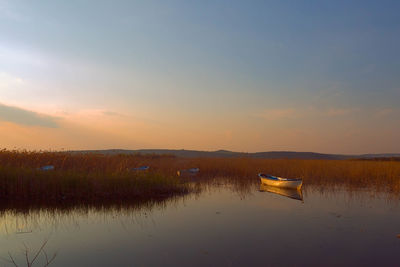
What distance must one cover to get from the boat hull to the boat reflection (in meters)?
0.15

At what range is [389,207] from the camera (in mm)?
10625

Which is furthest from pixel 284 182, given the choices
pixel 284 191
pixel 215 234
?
pixel 215 234

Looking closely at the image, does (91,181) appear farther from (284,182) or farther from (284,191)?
(284,182)

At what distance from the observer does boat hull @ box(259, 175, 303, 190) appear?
14039 mm

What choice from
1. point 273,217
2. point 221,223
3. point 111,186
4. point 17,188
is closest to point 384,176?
point 273,217

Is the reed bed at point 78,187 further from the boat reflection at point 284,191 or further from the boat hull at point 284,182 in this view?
the boat hull at point 284,182

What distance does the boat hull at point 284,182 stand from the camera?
1404 centimetres

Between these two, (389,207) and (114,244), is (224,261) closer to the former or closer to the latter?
(114,244)

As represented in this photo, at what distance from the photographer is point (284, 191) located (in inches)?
576

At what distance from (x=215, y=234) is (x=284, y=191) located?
7897mm

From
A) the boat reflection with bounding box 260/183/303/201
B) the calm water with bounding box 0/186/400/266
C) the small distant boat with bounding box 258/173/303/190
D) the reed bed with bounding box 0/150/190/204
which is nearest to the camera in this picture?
the calm water with bounding box 0/186/400/266

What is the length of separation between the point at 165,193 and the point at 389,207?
8042mm

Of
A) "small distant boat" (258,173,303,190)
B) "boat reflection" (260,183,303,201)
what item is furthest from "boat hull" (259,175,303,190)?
"boat reflection" (260,183,303,201)

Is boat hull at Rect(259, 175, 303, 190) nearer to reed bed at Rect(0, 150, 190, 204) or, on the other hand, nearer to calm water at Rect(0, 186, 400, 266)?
calm water at Rect(0, 186, 400, 266)
